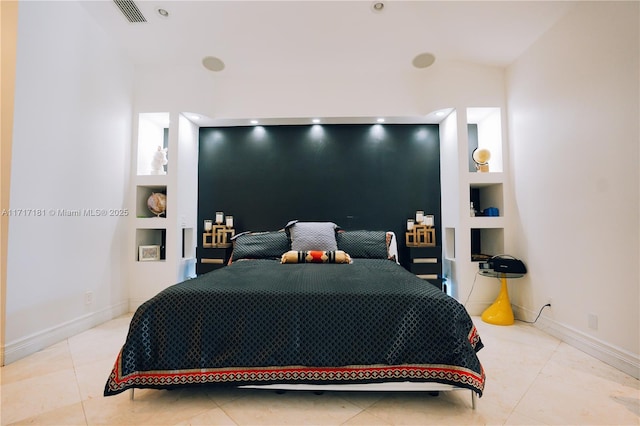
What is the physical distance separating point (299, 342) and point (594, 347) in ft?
7.39

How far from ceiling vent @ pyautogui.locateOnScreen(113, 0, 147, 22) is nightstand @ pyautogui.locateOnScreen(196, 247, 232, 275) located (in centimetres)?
238

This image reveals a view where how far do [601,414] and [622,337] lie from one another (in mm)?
822

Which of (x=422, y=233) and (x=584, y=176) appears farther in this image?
(x=422, y=233)

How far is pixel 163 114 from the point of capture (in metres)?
3.44

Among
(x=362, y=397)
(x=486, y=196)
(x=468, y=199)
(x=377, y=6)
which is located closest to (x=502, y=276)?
(x=468, y=199)

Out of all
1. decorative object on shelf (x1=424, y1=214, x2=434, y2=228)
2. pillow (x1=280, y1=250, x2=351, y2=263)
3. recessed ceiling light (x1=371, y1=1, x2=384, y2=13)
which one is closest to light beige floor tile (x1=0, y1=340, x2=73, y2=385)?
pillow (x1=280, y1=250, x2=351, y2=263)

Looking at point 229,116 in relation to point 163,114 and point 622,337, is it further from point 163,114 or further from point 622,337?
A: point 622,337

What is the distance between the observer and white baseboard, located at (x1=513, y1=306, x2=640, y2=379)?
1900 mm

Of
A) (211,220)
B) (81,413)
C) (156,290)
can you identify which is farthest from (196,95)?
(81,413)

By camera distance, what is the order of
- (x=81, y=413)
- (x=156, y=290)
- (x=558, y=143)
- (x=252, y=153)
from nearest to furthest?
(x=81, y=413)
(x=558, y=143)
(x=156, y=290)
(x=252, y=153)

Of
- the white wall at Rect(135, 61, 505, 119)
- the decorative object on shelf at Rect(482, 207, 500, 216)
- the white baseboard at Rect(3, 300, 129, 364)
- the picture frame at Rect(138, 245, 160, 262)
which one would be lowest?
the white baseboard at Rect(3, 300, 129, 364)

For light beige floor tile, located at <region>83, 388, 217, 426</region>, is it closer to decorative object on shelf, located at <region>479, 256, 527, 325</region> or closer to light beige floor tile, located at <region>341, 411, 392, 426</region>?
light beige floor tile, located at <region>341, 411, 392, 426</region>

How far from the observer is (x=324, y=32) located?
289 centimetres

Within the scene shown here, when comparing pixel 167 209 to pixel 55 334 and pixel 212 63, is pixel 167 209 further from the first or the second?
pixel 212 63
